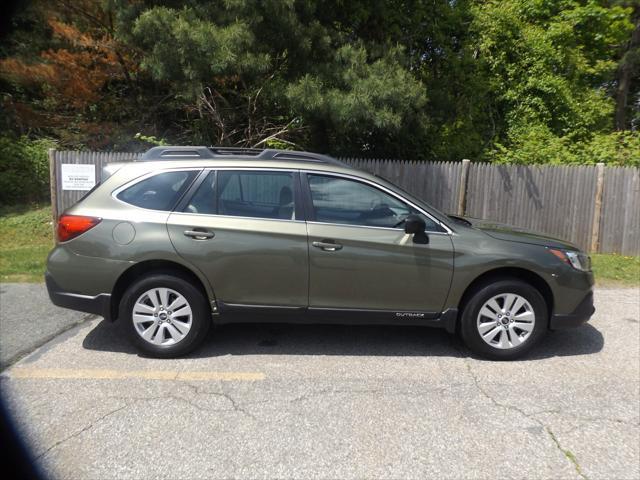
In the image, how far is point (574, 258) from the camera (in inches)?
182

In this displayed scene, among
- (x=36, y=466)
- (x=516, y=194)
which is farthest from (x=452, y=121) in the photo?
(x=36, y=466)

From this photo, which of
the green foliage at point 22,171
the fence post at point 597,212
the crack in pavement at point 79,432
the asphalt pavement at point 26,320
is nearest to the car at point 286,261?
the asphalt pavement at point 26,320

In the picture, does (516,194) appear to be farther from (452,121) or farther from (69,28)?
(69,28)

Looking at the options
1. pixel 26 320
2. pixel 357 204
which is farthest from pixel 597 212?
pixel 26 320

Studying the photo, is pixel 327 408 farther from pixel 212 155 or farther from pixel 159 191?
pixel 212 155

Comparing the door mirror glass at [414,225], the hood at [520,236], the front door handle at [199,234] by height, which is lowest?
the front door handle at [199,234]

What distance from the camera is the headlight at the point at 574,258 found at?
4566 mm

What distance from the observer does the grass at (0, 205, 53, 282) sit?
24.0 feet

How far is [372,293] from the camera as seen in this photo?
14.4 ft

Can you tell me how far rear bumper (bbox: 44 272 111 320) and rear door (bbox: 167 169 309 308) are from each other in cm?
80

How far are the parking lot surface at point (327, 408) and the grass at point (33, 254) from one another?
2891 mm

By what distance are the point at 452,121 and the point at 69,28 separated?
30.7 ft

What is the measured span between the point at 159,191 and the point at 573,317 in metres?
3.87

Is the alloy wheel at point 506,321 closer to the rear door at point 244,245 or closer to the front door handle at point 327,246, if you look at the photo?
the front door handle at point 327,246
